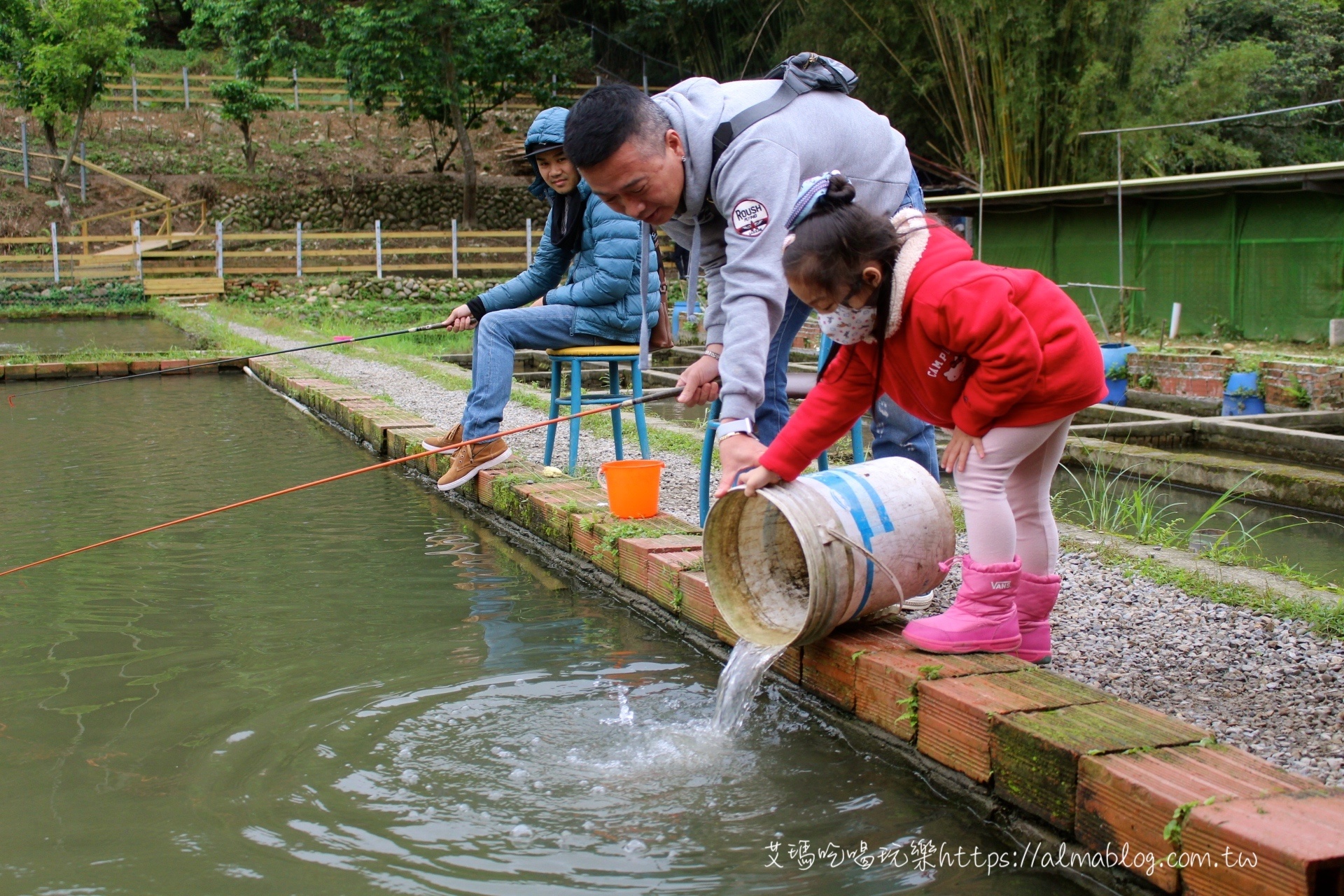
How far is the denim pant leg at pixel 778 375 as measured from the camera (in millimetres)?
3332

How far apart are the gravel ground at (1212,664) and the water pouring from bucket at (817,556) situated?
1.35ft

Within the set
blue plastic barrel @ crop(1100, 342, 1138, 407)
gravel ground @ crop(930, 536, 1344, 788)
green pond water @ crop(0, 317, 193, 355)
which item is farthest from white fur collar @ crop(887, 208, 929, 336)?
green pond water @ crop(0, 317, 193, 355)

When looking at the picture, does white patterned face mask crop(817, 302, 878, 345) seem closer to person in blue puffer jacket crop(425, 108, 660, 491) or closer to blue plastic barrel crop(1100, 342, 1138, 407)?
person in blue puffer jacket crop(425, 108, 660, 491)

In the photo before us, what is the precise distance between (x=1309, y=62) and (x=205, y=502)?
970 inches

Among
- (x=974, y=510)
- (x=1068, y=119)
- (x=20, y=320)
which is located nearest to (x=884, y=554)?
(x=974, y=510)

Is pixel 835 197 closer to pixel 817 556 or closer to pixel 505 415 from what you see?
pixel 817 556

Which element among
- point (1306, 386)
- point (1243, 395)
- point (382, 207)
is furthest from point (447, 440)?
point (382, 207)

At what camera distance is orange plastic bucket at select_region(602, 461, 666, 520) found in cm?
401

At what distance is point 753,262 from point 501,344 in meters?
2.24

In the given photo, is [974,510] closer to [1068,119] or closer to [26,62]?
[1068,119]

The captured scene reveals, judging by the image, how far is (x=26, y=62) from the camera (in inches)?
947

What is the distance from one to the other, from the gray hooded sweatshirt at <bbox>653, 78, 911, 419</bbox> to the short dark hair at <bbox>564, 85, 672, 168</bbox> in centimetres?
13

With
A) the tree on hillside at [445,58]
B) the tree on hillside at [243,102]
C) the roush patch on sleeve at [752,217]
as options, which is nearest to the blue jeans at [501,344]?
the roush patch on sleeve at [752,217]

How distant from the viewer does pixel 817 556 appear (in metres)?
2.60
